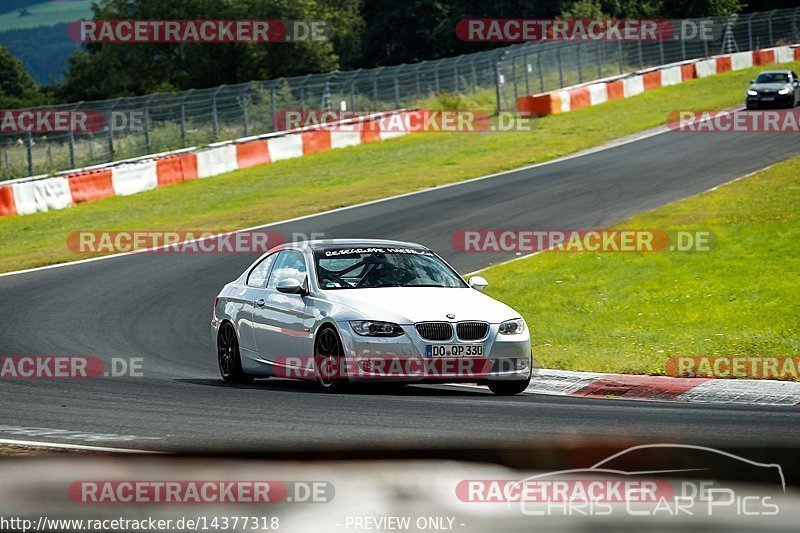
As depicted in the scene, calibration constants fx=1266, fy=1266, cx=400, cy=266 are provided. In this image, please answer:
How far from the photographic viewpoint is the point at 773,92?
130 feet

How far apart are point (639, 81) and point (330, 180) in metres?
20.0

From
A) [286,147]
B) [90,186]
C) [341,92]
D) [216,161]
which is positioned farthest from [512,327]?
[341,92]

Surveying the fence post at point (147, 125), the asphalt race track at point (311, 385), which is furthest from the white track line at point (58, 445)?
the fence post at point (147, 125)

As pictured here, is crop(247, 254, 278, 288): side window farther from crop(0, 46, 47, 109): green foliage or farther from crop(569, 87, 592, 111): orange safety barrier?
crop(0, 46, 47, 109): green foliage

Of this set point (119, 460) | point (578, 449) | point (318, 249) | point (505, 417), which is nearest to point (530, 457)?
point (578, 449)

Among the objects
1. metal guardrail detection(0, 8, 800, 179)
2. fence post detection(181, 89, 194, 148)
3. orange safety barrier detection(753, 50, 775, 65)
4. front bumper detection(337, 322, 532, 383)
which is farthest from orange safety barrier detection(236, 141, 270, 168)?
orange safety barrier detection(753, 50, 775, 65)

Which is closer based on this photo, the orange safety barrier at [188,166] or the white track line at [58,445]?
the white track line at [58,445]

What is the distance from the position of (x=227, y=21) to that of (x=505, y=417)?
2575 inches

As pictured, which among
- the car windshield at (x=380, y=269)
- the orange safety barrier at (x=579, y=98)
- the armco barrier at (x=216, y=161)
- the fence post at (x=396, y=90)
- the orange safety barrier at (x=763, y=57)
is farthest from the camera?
the orange safety barrier at (x=763, y=57)

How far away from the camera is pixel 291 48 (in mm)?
72812

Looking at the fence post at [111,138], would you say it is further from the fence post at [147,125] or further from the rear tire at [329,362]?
the rear tire at [329,362]

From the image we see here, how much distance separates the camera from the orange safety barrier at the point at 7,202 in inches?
1129

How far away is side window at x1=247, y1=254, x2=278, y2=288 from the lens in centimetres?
1260

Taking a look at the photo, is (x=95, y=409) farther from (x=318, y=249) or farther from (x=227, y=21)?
(x=227, y=21)
